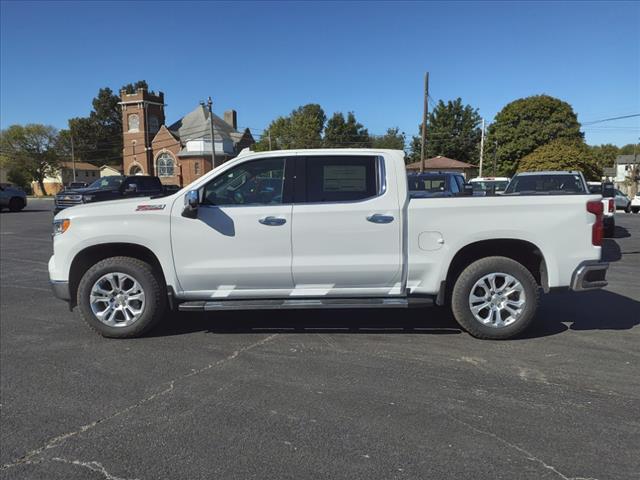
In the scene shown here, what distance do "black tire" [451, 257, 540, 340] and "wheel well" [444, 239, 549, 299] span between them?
166 millimetres

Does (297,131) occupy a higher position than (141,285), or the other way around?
(297,131)

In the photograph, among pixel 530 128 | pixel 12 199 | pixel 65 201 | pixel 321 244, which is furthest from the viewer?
pixel 530 128

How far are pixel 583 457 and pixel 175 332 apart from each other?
159 inches

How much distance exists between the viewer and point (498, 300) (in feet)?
16.3

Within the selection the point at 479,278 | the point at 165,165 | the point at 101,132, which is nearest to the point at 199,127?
the point at 165,165

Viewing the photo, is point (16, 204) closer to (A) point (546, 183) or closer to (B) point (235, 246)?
(A) point (546, 183)

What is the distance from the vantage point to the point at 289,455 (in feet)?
9.78

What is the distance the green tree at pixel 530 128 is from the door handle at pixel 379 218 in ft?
170

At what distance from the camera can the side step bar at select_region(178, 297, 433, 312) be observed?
4.93 metres

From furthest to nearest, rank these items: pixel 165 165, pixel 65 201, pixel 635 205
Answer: pixel 165 165, pixel 635 205, pixel 65 201

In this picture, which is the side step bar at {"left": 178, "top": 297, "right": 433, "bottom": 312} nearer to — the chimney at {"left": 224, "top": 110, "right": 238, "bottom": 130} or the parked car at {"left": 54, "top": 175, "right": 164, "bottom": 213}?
the parked car at {"left": 54, "top": 175, "right": 164, "bottom": 213}

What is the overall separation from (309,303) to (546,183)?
10241 millimetres

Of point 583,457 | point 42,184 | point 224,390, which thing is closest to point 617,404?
point 583,457

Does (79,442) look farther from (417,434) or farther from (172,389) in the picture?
(417,434)
